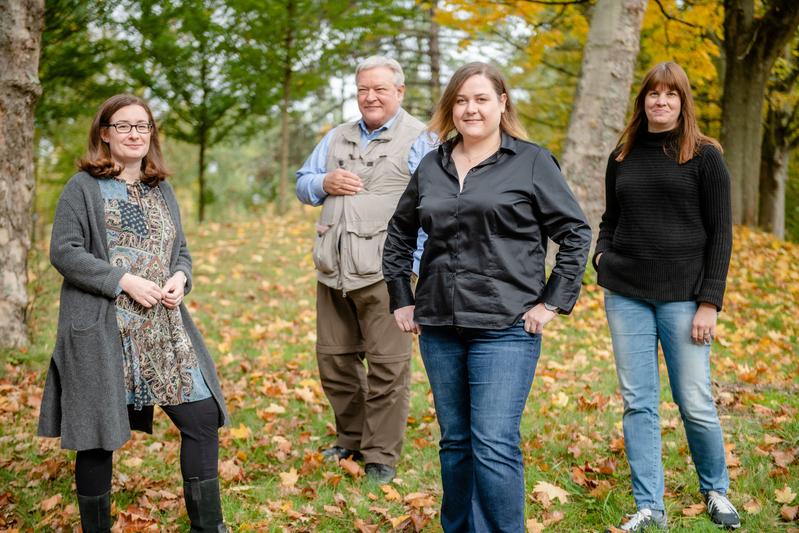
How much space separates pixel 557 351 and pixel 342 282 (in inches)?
142

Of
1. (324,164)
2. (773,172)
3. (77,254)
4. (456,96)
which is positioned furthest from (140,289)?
(773,172)

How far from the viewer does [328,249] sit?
4305mm

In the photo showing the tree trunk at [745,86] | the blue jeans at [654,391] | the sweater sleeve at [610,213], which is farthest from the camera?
the tree trunk at [745,86]

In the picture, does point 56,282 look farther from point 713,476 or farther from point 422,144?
point 713,476

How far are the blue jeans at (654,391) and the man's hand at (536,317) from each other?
844 millimetres

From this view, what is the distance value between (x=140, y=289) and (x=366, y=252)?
55.6 inches

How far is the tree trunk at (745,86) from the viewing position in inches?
498

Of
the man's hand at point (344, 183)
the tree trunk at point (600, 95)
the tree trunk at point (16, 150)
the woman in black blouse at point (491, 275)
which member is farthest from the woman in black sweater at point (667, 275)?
the tree trunk at point (600, 95)

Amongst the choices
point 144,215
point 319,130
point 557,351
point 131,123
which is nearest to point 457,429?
point 144,215

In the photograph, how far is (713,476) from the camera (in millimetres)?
3648

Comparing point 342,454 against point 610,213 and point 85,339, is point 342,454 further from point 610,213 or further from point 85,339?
point 610,213

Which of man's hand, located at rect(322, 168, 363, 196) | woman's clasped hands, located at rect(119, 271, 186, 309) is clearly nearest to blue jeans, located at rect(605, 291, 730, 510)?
man's hand, located at rect(322, 168, 363, 196)

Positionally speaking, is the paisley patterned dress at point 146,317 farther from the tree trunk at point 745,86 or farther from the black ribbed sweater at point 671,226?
the tree trunk at point 745,86

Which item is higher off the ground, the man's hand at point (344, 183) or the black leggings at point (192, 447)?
the man's hand at point (344, 183)
